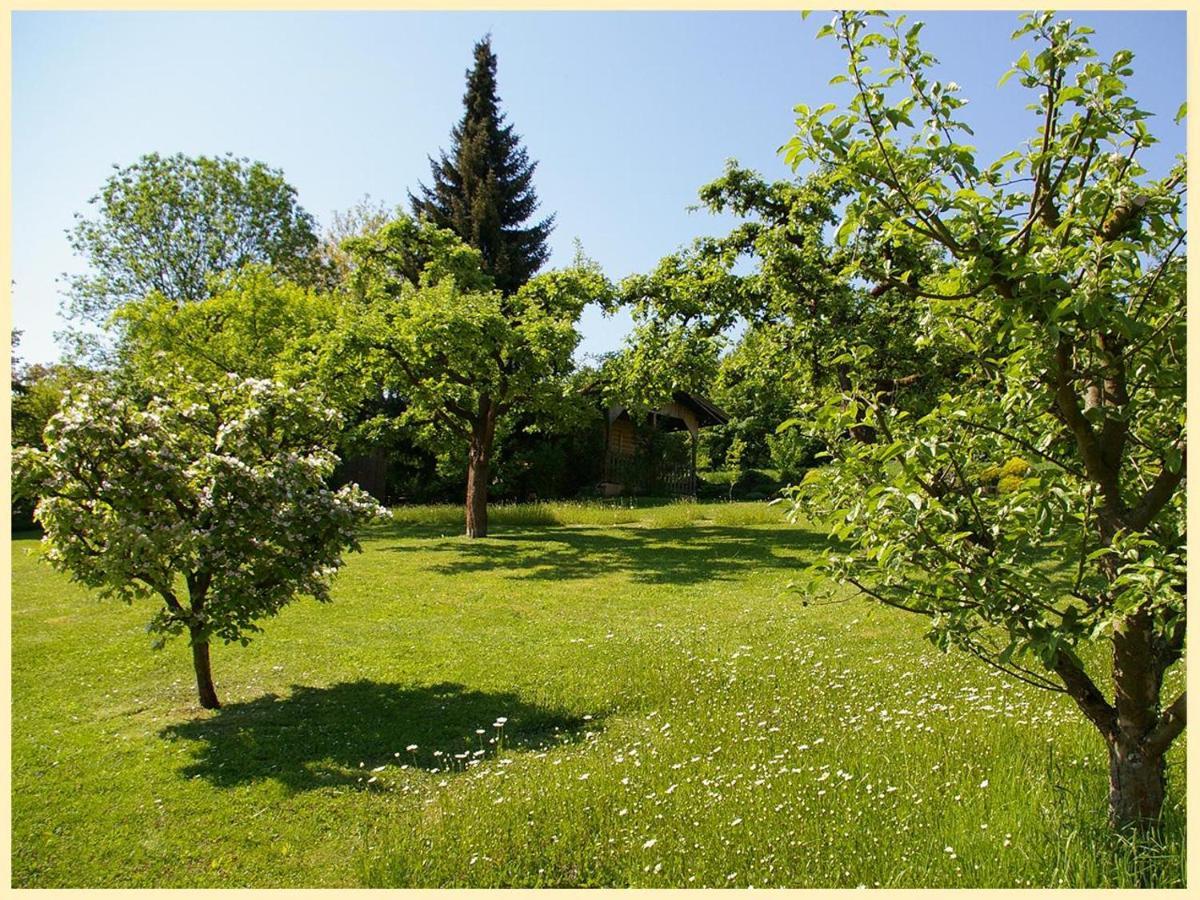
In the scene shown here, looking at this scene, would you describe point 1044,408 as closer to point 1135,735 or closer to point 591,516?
point 1135,735

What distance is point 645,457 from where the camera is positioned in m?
30.9

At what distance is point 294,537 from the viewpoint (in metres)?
6.42

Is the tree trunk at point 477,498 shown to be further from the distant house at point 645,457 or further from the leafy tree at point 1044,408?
the leafy tree at point 1044,408

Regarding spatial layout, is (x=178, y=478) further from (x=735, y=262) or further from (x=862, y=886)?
(x=735, y=262)

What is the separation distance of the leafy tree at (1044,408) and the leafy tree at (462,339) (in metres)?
12.9

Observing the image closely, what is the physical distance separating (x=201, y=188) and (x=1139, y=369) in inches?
1468

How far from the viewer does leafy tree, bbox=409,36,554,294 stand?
31.7m

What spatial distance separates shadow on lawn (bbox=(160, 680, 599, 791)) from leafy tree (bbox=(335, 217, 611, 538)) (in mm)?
9705

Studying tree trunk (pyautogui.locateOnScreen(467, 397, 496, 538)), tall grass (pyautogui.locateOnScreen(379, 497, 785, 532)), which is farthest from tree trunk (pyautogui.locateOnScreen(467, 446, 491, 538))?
tall grass (pyautogui.locateOnScreen(379, 497, 785, 532))

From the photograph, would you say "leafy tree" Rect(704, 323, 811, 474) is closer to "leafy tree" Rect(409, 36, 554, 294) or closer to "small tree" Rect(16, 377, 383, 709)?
"small tree" Rect(16, 377, 383, 709)

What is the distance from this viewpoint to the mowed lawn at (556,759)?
390 centimetres

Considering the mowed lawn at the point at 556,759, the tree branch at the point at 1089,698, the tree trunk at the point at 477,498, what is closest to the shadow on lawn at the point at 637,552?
the tree trunk at the point at 477,498

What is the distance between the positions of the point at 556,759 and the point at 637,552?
10.6m

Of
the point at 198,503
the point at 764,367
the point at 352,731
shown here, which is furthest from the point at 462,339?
the point at 352,731
